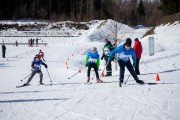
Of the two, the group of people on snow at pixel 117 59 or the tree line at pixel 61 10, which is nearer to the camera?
the group of people on snow at pixel 117 59

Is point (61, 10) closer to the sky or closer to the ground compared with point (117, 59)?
closer to the sky

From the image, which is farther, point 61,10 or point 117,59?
point 61,10

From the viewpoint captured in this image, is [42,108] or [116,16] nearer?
[42,108]

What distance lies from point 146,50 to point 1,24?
4785 centimetres

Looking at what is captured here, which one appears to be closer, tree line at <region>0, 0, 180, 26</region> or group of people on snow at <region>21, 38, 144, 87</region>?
group of people on snow at <region>21, 38, 144, 87</region>

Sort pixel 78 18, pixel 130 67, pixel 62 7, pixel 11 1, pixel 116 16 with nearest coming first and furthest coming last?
pixel 130 67 → pixel 116 16 → pixel 78 18 → pixel 11 1 → pixel 62 7

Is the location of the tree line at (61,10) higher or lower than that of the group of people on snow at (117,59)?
higher

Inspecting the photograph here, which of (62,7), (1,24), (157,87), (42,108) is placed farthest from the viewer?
(62,7)

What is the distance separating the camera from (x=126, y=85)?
34.6 feet

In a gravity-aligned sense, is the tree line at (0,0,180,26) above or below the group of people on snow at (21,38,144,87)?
above

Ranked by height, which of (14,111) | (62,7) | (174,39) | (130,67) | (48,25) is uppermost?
(62,7)

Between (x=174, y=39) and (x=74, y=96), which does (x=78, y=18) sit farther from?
(x=74, y=96)

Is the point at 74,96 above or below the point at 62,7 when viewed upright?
below

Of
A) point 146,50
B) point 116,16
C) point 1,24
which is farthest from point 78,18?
point 116,16
